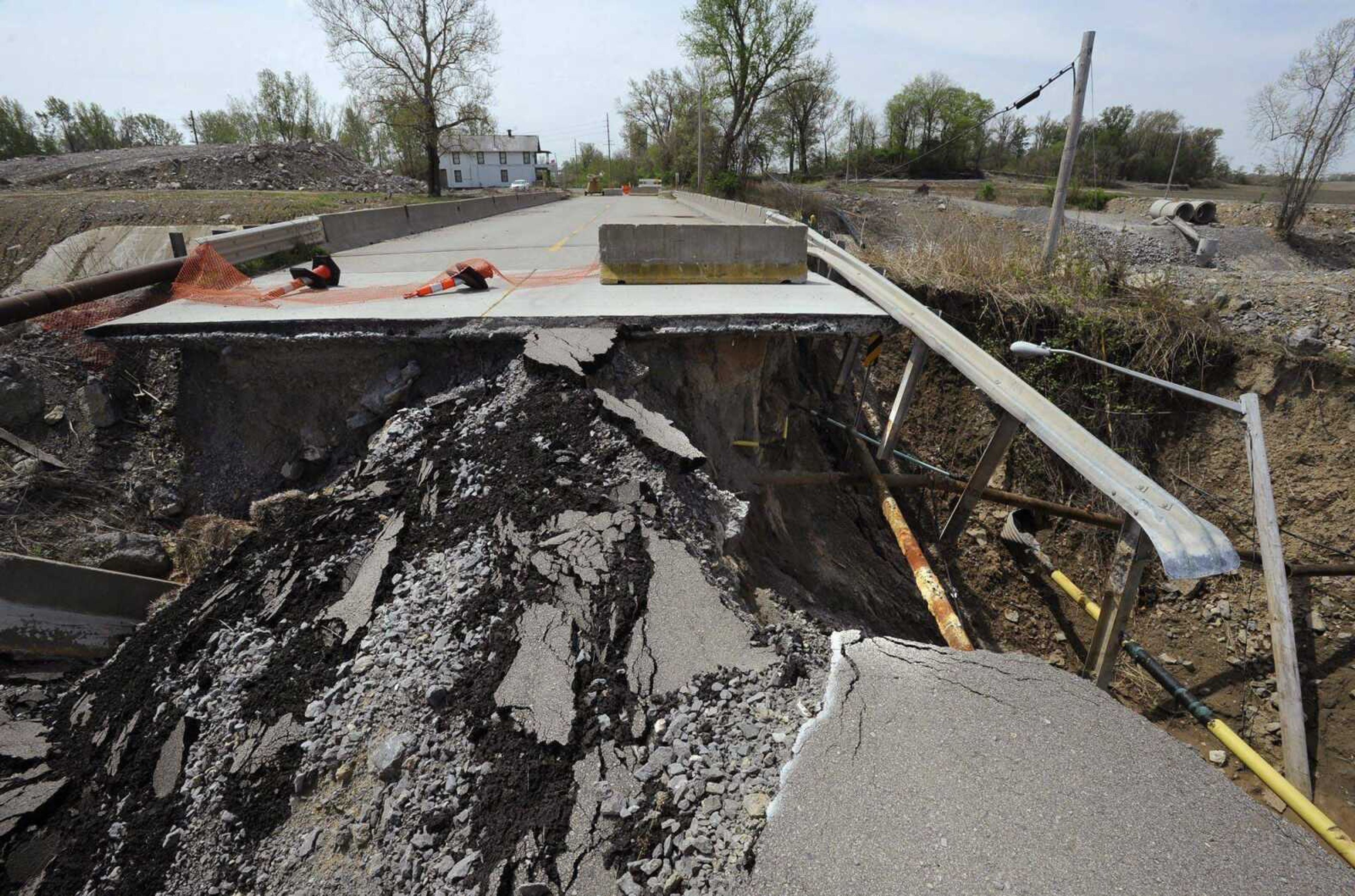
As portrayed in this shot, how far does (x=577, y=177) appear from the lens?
75750 millimetres

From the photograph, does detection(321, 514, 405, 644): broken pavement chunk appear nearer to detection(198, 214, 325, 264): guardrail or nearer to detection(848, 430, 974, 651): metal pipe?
detection(848, 430, 974, 651): metal pipe

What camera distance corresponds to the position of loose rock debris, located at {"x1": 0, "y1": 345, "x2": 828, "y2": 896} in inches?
81.7

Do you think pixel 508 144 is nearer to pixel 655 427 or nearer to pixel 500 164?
pixel 500 164

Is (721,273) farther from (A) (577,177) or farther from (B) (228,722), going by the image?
(A) (577,177)

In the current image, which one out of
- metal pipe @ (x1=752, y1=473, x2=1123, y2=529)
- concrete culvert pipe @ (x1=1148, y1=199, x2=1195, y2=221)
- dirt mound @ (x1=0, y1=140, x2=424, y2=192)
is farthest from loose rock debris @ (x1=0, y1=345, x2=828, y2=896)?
concrete culvert pipe @ (x1=1148, y1=199, x2=1195, y2=221)

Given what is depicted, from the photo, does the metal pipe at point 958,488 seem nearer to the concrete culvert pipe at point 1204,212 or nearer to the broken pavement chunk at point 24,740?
the broken pavement chunk at point 24,740

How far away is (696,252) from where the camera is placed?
6852 mm

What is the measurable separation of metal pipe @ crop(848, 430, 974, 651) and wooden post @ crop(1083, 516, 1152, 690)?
0.75 m

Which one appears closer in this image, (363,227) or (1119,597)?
(1119,597)

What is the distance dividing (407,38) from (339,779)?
28927mm

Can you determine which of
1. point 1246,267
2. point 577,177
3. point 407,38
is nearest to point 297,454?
point 1246,267

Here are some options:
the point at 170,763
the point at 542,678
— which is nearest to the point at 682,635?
the point at 542,678

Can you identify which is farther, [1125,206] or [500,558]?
[1125,206]

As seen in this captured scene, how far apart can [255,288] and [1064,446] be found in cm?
771
